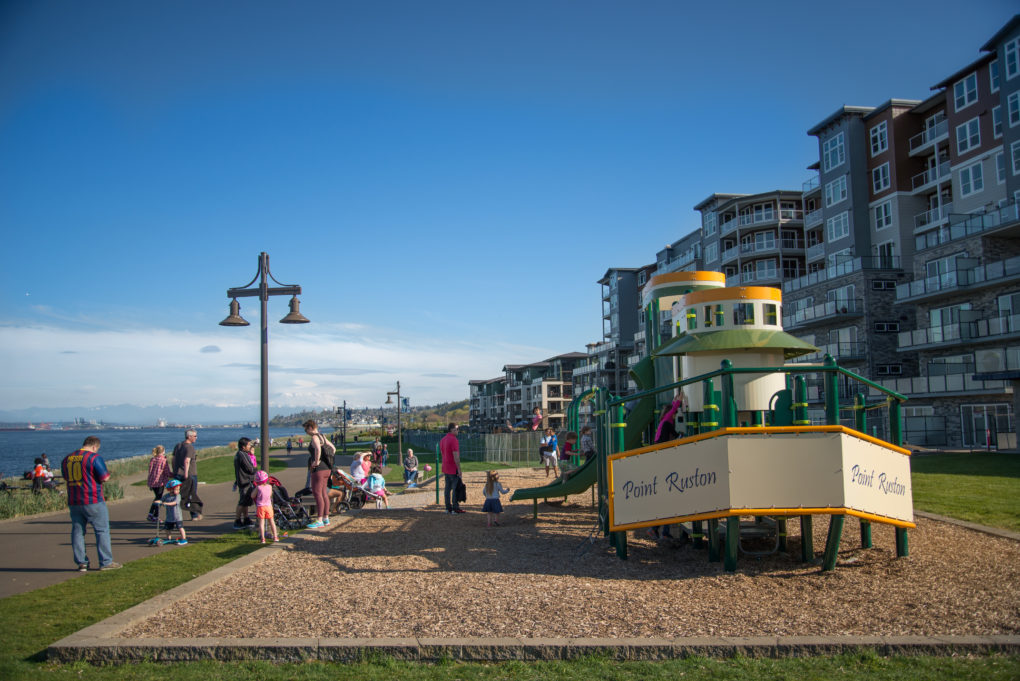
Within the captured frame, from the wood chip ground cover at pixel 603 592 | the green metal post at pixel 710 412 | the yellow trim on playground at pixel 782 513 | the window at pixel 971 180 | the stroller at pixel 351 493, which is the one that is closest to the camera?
the wood chip ground cover at pixel 603 592

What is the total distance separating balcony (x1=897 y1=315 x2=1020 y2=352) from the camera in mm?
33250

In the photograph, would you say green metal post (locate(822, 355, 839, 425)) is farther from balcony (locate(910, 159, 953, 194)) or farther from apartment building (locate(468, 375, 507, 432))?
apartment building (locate(468, 375, 507, 432))

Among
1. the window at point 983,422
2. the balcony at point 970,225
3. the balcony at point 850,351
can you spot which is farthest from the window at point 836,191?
the window at point 983,422

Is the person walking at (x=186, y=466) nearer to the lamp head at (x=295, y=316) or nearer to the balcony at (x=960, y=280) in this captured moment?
the lamp head at (x=295, y=316)

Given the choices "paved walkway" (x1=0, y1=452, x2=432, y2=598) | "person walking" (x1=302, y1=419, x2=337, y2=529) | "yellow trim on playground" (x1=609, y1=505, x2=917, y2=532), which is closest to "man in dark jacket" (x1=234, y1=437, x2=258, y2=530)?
"paved walkway" (x1=0, y1=452, x2=432, y2=598)

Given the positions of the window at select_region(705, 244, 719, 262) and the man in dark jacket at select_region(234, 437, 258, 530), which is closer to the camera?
the man in dark jacket at select_region(234, 437, 258, 530)

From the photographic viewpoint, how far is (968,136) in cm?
3934

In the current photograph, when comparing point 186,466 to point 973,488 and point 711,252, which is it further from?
point 711,252

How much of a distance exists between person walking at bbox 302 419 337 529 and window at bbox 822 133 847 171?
149ft

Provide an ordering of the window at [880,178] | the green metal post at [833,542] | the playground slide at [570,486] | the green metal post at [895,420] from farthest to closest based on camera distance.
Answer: the window at [880,178], the playground slide at [570,486], the green metal post at [895,420], the green metal post at [833,542]

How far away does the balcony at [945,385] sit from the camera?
1353 inches

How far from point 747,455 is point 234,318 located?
10413mm

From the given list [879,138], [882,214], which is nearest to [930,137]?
[879,138]

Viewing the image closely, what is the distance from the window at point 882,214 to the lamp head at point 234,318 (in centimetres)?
4304
